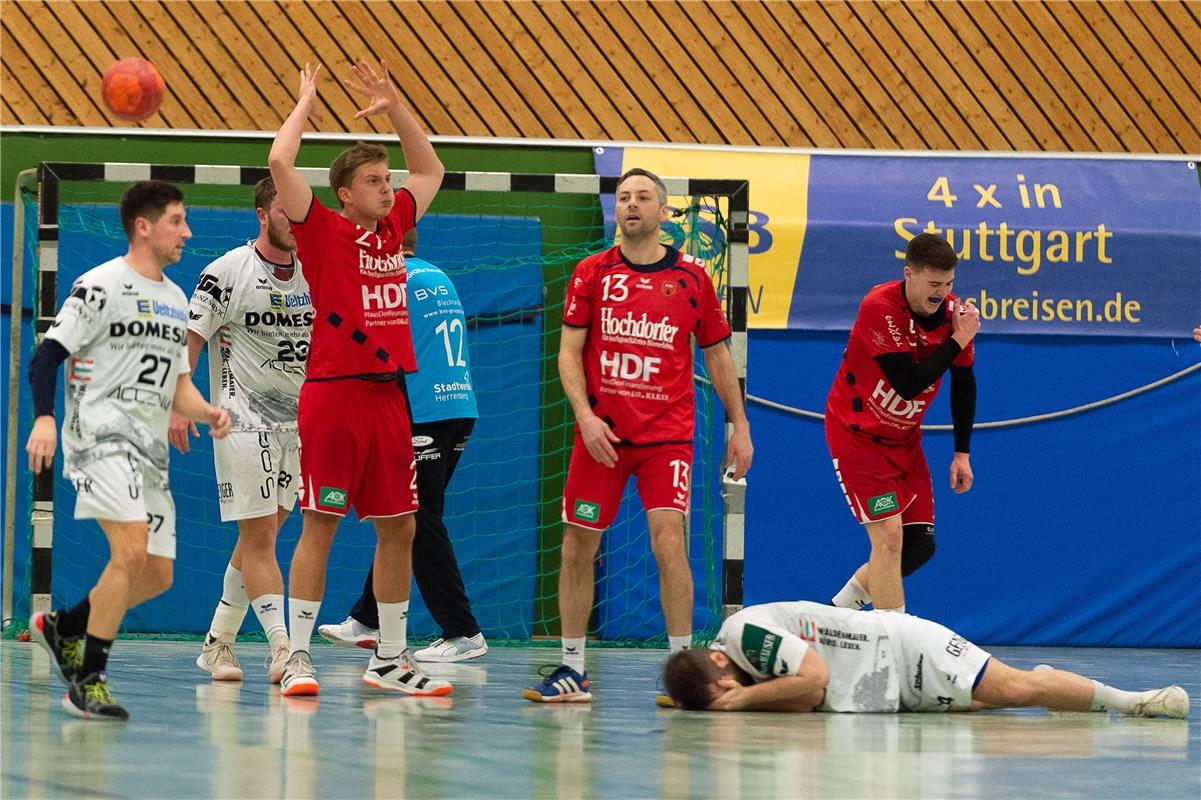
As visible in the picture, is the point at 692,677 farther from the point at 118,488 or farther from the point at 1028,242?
the point at 1028,242

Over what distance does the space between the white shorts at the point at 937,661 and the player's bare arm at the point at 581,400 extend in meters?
1.33

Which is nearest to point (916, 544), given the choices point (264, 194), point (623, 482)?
point (623, 482)

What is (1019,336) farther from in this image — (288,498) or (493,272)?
(288,498)

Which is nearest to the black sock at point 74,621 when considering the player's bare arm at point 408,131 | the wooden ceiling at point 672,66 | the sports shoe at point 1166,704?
the player's bare arm at point 408,131

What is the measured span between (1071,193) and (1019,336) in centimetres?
101

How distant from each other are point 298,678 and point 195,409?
120cm

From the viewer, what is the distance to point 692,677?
5.79m

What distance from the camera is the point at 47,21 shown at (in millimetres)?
10438

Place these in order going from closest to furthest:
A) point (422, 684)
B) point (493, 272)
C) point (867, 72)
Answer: point (422, 684)
point (493, 272)
point (867, 72)

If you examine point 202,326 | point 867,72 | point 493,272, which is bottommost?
point 202,326

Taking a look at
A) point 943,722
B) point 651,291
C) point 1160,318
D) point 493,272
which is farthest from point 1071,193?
point 943,722

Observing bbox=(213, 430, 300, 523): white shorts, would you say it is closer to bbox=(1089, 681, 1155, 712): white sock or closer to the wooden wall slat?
bbox=(1089, 681, 1155, 712): white sock

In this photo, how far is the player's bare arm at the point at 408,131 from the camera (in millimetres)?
6449

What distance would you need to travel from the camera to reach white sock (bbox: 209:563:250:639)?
275 inches
